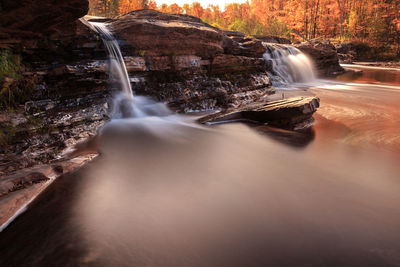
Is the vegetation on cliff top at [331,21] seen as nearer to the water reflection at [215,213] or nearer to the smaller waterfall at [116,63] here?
the smaller waterfall at [116,63]

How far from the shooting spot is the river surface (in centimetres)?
207

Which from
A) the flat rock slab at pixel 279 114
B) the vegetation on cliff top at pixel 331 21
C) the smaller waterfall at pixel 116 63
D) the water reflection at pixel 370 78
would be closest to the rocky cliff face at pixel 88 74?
the smaller waterfall at pixel 116 63

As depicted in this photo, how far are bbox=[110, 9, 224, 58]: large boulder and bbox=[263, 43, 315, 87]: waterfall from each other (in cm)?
541

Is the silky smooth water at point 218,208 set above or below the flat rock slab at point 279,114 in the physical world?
below

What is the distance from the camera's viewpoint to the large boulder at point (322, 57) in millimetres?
17438

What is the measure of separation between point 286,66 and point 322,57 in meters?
6.28

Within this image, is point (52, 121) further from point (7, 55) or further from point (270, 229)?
point (270, 229)

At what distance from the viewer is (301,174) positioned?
364 cm

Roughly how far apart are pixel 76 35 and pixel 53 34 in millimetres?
539

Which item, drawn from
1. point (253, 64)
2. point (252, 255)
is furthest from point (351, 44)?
point (252, 255)

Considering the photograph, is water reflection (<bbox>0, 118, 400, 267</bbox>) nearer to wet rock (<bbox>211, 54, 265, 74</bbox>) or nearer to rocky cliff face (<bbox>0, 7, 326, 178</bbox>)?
rocky cliff face (<bbox>0, 7, 326, 178</bbox>)

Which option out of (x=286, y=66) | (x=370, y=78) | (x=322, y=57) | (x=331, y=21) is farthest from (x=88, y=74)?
(x=331, y=21)

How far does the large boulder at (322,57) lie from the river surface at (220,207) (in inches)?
566

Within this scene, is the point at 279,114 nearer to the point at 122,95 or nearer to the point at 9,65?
the point at 122,95
